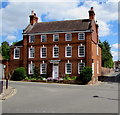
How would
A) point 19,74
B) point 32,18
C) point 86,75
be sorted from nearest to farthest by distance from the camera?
1. point 86,75
2. point 19,74
3. point 32,18

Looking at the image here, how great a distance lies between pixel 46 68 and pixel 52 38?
16.6 feet

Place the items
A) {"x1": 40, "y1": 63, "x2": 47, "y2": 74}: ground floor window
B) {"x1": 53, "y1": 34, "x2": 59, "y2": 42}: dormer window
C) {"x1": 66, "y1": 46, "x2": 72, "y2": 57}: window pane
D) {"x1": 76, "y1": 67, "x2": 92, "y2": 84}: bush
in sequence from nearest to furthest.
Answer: {"x1": 76, "y1": 67, "x2": 92, "y2": 84}: bush
{"x1": 66, "y1": 46, "x2": 72, "y2": 57}: window pane
{"x1": 53, "y1": 34, "x2": 59, "y2": 42}: dormer window
{"x1": 40, "y1": 63, "x2": 47, "y2": 74}: ground floor window

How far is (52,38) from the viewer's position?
32.7m

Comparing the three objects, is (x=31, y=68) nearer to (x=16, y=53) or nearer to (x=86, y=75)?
(x=16, y=53)

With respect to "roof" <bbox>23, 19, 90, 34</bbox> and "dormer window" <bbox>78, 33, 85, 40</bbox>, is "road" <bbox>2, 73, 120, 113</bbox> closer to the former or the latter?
"dormer window" <bbox>78, 33, 85, 40</bbox>

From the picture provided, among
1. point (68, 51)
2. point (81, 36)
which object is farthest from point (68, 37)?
point (68, 51)

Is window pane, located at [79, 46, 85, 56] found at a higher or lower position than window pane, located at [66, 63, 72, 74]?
higher

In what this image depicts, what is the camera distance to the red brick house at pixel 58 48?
30906mm

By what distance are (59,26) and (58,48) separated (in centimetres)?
404

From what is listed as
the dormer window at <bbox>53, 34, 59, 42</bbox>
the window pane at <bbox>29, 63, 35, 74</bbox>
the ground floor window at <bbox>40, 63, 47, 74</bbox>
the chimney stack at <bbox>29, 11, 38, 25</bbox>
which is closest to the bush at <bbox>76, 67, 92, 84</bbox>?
the ground floor window at <bbox>40, 63, 47, 74</bbox>

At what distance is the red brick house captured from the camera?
3091cm

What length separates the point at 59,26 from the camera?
3362 cm

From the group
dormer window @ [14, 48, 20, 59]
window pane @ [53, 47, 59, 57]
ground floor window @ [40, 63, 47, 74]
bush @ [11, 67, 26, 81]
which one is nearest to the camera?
bush @ [11, 67, 26, 81]

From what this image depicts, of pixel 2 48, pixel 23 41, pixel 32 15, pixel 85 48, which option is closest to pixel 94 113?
pixel 85 48
